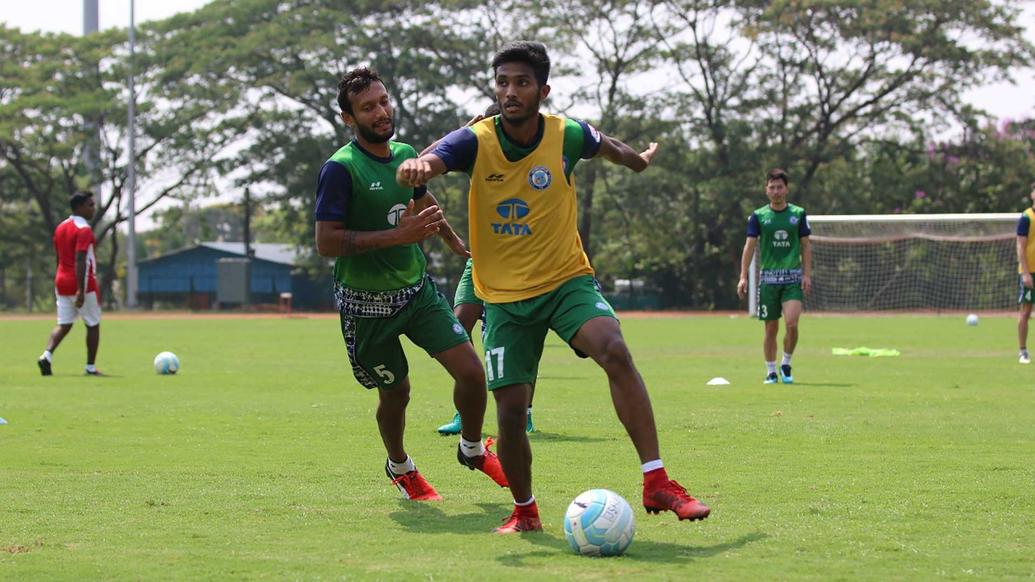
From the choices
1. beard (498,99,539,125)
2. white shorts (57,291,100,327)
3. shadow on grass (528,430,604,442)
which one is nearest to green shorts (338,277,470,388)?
beard (498,99,539,125)

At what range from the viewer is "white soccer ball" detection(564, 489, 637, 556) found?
5.55 meters

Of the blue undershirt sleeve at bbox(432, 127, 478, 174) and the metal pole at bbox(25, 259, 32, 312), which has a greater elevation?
the blue undershirt sleeve at bbox(432, 127, 478, 174)

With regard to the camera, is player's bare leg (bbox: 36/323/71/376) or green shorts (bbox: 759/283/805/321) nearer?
green shorts (bbox: 759/283/805/321)

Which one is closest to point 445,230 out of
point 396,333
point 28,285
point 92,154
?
point 396,333

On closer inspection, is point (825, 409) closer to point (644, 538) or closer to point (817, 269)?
point (644, 538)

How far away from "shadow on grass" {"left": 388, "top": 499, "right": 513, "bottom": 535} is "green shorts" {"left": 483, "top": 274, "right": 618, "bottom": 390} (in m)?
0.72

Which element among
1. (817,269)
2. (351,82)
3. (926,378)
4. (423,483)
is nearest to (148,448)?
(423,483)

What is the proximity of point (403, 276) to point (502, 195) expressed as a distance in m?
1.10

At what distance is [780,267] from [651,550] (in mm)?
10185

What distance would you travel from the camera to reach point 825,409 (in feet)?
39.9

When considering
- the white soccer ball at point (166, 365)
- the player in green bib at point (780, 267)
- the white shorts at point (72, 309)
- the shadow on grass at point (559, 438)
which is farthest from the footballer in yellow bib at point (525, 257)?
the white soccer ball at point (166, 365)

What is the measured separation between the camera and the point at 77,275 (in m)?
17.2

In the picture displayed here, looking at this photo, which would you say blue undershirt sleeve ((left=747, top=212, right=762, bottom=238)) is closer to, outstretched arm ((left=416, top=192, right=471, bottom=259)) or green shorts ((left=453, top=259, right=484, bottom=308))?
green shorts ((left=453, top=259, right=484, bottom=308))

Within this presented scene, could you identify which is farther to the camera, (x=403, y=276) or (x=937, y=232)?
(x=937, y=232)
